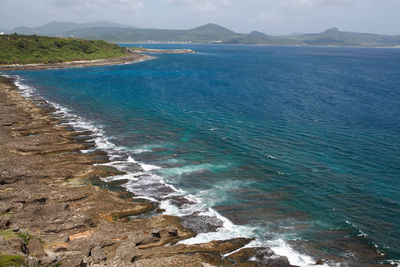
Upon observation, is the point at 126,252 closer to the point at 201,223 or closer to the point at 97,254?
the point at 97,254

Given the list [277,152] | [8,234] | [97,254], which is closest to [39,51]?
[277,152]

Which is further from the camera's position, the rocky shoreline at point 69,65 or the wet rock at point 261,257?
the rocky shoreline at point 69,65

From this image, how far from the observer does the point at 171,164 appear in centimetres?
4594

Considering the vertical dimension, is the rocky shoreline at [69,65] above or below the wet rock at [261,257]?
above

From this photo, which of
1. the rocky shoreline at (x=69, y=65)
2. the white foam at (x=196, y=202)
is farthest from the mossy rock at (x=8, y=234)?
the rocky shoreline at (x=69, y=65)

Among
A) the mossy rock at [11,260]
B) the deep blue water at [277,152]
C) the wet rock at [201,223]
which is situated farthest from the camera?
the deep blue water at [277,152]

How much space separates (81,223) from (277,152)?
30.8 m

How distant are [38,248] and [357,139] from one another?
164 feet

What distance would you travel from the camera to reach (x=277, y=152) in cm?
4944

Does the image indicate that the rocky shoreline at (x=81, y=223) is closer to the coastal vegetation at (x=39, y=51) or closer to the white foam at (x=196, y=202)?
the white foam at (x=196, y=202)

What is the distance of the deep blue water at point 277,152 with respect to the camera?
105 ft

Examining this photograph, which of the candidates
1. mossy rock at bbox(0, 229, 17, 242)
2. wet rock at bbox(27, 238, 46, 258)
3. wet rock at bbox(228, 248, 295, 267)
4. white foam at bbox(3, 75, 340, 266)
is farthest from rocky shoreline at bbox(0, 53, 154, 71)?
wet rock at bbox(228, 248, 295, 267)

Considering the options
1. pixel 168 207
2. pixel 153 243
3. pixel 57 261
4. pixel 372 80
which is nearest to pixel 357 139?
pixel 168 207

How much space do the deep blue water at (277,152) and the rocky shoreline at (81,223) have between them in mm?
3913
